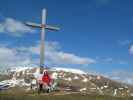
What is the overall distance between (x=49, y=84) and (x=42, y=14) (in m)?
6.11

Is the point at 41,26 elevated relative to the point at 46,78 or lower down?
elevated

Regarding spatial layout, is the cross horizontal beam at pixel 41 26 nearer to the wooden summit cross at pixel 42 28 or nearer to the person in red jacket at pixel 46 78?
the wooden summit cross at pixel 42 28

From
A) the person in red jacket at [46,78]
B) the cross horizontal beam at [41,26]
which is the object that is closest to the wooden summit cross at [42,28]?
the cross horizontal beam at [41,26]

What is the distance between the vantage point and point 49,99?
17797 millimetres

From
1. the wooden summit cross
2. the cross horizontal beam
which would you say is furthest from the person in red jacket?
the cross horizontal beam

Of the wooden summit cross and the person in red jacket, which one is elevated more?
the wooden summit cross

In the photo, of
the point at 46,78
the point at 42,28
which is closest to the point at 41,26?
the point at 42,28

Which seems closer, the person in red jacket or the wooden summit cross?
the person in red jacket

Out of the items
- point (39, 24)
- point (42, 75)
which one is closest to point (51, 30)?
point (39, 24)

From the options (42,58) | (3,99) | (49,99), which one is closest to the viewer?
(3,99)

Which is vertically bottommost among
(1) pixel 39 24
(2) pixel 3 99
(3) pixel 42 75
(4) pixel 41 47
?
(2) pixel 3 99

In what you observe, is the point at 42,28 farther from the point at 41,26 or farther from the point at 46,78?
the point at 46,78

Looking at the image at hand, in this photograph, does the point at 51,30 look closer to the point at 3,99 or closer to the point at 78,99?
the point at 78,99

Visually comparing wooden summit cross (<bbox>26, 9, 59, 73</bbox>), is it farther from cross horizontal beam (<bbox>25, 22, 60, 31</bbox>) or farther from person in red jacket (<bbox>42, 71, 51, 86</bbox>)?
person in red jacket (<bbox>42, 71, 51, 86</bbox>)
